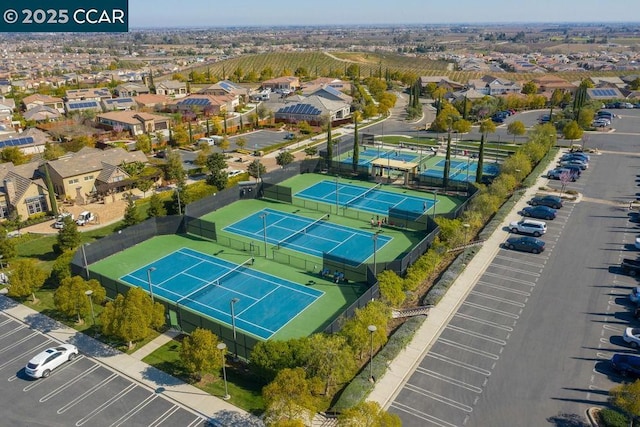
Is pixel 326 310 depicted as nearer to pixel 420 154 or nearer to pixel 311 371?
pixel 311 371

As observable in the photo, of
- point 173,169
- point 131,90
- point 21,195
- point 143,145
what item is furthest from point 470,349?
point 131,90

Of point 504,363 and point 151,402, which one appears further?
point 504,363

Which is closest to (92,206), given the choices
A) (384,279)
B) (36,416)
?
(36,416)

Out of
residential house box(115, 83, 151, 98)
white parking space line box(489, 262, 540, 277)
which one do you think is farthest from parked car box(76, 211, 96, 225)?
residential house box(115, 83, 151, 98)

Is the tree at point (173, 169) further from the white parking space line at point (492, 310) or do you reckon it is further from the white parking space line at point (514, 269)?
the white parking space line at point (492, 310)

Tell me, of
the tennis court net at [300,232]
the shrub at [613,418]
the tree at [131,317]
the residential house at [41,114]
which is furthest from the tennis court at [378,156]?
the residential house at [41,114]

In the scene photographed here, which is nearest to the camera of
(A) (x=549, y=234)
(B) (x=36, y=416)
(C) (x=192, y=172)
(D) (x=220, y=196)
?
(B) (x=36, y=416)

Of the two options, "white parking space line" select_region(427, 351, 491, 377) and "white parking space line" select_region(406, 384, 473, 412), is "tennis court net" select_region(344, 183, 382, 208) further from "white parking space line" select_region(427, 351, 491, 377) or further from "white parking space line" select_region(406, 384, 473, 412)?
"white parking space line" select_region(406, 384, 473, 412)
